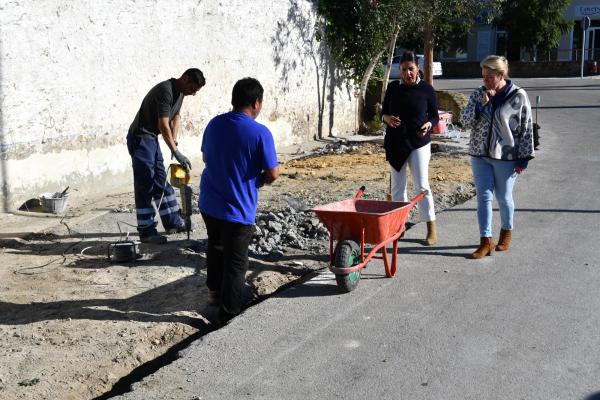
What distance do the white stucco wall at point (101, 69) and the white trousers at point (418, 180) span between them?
16.2 feet

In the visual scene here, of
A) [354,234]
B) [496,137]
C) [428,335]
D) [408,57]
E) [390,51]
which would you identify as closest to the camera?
[428,335]

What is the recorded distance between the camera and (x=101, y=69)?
422 inches

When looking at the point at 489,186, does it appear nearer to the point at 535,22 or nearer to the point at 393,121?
the point at 393,121

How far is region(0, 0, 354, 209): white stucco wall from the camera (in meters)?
9.45

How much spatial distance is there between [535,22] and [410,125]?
41846 millimetres

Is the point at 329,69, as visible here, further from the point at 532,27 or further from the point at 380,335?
the point at 532,27

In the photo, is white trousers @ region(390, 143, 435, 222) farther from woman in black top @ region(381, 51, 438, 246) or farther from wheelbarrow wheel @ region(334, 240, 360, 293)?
wheelbarrow wheel @ region(334, 240, 360, 293)

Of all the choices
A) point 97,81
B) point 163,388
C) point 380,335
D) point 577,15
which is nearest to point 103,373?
point 163,388

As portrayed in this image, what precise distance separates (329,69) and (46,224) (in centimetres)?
1002

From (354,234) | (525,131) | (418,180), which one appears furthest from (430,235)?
(354,234)

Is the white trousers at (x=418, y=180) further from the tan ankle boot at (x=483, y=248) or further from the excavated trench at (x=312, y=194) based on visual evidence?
the excavated trench at (x=312, y=194)

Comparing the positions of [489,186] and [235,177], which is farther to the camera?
[489,186]

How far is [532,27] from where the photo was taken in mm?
45938

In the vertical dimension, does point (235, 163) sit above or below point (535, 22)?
below
